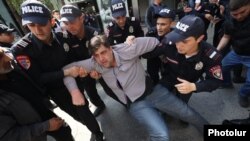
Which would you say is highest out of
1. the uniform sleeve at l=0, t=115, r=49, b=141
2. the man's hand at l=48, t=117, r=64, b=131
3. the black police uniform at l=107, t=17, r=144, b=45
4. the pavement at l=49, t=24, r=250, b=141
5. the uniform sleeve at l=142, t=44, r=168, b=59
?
the black police uniform at l=107, t=17, r=144, b=45

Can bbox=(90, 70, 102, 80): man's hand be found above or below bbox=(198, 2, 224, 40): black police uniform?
below

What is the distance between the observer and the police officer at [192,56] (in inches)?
77.0

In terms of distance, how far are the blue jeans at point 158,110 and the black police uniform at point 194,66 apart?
17 centimetres

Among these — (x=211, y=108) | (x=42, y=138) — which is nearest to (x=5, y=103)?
(x=42, y=138)

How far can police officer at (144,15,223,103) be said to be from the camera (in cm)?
196

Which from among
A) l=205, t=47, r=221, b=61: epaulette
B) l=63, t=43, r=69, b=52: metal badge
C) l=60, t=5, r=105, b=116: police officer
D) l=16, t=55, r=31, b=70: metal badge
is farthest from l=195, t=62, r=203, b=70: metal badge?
l=16, t=55, r=31, b=70: metal badge

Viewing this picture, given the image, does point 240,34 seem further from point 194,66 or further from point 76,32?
point 76,32

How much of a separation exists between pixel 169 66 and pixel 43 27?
145 centimetres

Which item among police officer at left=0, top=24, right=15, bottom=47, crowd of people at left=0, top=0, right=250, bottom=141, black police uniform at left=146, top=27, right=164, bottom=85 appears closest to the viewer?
crowd of people at left=0, top=0, right=250, bottom=141

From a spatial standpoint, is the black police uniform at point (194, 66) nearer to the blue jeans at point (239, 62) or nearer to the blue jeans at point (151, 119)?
the blue jeans at point (151, 119)

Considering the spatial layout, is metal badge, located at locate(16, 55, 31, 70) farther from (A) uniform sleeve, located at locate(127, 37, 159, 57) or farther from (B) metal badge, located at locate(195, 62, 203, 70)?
(B) metal badge, located at locate(195, 62, 203, 70)

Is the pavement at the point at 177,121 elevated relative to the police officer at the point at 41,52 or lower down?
lower down

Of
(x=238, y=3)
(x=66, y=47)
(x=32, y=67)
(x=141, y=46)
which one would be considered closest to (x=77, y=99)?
(x=32, y=67)

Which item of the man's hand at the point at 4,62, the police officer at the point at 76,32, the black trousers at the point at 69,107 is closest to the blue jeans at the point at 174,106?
the black trousers at the point at 69,107
